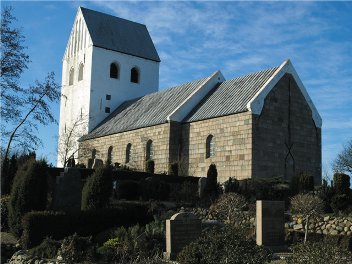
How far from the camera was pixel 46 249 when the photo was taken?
11.8 meters

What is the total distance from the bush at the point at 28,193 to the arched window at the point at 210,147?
34.0ft

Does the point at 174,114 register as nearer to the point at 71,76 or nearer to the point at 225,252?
the point at 71,76

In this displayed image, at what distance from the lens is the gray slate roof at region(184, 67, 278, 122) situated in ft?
76.1

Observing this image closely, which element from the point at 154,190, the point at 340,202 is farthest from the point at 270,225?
the point at 154,190

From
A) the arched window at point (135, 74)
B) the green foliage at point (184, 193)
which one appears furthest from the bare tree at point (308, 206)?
the arched window at point (135, 74)

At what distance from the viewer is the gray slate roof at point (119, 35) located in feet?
117

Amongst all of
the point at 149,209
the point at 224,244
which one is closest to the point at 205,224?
the point at 149,209

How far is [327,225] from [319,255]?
8697 millimetres

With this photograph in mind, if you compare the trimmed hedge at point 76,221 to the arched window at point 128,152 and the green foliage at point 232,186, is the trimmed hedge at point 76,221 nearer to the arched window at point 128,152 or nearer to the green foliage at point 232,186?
the green foliage at point 232,186

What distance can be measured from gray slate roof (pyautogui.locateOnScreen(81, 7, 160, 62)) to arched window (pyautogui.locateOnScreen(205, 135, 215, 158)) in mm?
14283

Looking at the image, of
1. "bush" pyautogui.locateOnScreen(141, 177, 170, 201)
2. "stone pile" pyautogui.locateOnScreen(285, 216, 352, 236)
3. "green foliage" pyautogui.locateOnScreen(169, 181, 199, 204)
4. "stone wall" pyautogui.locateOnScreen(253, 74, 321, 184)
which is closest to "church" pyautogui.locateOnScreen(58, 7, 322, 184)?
"stone wall" pyautogui.locateOnScreen(253, 74, 321, 184)

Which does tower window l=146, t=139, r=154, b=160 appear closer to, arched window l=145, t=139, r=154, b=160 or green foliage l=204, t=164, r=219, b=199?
arched window l=145, t=139, r=154, b=160

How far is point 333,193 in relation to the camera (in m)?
16.6

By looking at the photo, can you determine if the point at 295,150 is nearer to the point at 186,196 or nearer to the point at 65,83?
the point at 186,196
